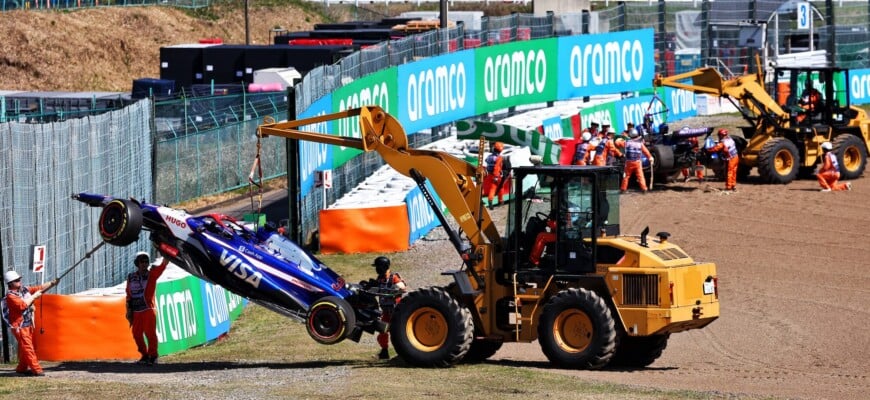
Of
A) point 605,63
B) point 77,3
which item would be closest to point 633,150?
point 605,63

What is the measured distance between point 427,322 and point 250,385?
8.65ft

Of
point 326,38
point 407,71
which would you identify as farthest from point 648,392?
point 326,38

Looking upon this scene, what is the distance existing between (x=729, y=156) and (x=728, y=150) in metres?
0.18

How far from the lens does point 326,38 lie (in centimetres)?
5453

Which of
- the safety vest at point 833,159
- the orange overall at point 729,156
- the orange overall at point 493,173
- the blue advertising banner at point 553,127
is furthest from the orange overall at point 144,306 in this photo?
the blue advertising banner at point 553,127

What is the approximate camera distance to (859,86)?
173 ft

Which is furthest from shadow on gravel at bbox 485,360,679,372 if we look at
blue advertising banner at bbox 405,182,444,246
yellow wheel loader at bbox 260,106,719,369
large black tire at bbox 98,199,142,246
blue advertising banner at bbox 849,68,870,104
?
blue advertising banner at bbox 849,68,870,104

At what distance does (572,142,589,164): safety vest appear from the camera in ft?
104

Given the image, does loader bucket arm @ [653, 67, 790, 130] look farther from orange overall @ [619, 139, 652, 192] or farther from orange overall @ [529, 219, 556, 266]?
orange overall @ [529, 219, 556, 266]

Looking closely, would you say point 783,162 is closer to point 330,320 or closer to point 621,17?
point 621,17

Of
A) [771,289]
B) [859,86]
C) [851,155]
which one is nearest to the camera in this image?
[771,289]

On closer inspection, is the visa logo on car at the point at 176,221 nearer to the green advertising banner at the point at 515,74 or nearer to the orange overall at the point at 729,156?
the orange overall at the point at 729,156

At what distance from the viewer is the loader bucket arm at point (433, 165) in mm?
16641

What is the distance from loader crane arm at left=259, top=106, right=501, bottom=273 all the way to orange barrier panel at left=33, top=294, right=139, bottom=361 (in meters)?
Answer: 2.97
